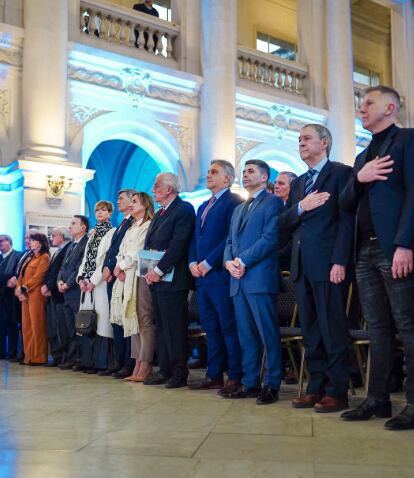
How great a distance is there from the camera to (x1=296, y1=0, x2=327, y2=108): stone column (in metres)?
12.5

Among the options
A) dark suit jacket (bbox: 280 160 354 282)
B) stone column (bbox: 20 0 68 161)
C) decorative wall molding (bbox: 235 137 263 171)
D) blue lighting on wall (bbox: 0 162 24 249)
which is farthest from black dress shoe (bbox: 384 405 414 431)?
decorative wall molding (bbox: 235 137 263 171)

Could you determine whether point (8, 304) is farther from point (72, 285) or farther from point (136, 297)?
point (136, 297)

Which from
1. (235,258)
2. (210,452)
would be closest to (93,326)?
(235,258)

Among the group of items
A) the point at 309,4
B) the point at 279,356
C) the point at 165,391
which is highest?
the point at 309,4

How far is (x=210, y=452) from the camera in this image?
8.07 feet

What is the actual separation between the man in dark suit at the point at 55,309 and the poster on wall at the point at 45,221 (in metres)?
1.81

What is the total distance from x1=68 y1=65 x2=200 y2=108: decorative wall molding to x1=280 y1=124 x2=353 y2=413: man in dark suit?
6.44m

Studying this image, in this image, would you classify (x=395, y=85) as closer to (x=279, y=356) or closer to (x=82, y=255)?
(x=82, y=255)

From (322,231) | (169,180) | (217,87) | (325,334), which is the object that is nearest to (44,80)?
(217,87)

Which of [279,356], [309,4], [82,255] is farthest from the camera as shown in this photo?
[309,4]

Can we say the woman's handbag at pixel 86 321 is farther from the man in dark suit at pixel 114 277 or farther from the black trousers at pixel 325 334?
the black trousers at pixel 325 334

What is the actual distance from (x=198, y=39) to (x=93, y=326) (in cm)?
662

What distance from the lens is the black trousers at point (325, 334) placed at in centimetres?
355

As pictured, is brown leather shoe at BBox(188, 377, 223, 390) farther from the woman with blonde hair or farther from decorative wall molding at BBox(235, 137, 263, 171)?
decorative wall molding at BBox(235, 137, 263, 171)
